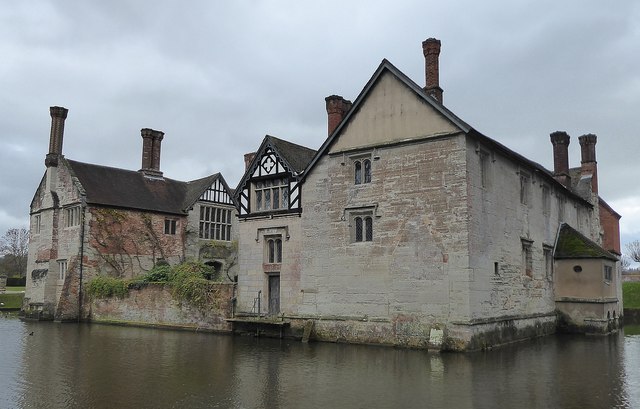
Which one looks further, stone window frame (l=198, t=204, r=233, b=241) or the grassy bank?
stone window frame (l=198, t=204, r=233, b=241)

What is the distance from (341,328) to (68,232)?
20.3m

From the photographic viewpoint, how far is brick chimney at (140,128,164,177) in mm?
38312

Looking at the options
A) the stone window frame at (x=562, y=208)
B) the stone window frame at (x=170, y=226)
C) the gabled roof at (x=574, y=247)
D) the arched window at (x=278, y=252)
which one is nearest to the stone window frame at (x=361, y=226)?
the arched window at (x=278, y=252)

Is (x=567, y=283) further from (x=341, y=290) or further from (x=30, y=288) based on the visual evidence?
(x=30, y=288)

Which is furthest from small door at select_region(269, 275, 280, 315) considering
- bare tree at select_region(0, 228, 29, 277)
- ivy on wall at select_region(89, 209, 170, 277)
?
bare tree at select_region(0, 228, 29, 277)

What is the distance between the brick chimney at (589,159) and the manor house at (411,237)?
4282 mm

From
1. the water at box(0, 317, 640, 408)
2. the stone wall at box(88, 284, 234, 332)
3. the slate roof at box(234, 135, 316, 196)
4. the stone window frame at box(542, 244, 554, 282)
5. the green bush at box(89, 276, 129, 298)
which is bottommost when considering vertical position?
the water at box(0, 317, 640, 408)

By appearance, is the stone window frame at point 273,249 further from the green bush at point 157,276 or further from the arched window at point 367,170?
the green bush at point 157,276

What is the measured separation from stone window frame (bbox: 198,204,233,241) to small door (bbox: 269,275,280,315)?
15343mm

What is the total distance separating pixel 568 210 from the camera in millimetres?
29188

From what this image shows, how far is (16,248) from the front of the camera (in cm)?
8581

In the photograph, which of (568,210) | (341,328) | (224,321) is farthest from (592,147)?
(224,321)

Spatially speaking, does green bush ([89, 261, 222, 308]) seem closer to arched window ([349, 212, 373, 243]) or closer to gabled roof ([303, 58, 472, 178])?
gabled roof ([303, 58, 472, 178])

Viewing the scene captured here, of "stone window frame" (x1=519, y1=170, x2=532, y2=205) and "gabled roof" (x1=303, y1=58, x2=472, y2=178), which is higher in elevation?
"gabled roof" (x1=303, y1=58, x2=472, y2=178)
